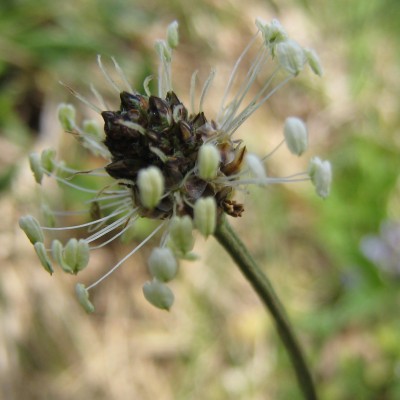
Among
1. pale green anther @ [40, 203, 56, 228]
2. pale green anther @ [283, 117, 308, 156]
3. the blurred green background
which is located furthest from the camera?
the blurred green background

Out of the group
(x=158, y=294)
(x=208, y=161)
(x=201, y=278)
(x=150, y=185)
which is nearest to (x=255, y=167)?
(x=208, y=161)

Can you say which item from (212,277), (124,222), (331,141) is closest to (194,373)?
(212,277)

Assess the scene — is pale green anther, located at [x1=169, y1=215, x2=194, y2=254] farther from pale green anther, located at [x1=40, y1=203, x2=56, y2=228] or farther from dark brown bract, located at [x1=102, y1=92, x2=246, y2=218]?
pale green anther, located at [x1=40, y1=203, x2=56, y2=228]

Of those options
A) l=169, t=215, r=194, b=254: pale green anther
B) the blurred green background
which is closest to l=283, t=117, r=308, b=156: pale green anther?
l=169, t=215, r=194, b=254: pale green anther

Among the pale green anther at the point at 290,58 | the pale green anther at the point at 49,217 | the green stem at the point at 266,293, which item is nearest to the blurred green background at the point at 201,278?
the green stem at the point at 266,293

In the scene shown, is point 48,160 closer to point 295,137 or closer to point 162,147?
point 162,147
